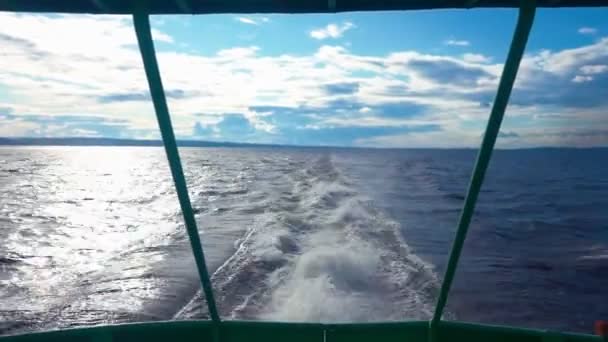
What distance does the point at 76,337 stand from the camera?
2.99 meters

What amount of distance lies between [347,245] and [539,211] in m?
17.4

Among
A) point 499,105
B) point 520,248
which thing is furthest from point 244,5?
point 520,248

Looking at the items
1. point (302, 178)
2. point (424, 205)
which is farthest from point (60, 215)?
point (424, 205)

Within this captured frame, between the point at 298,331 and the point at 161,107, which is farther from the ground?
the point at 161,107

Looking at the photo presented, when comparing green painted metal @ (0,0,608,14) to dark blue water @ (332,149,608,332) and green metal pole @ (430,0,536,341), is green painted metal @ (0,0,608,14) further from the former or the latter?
dark blue water @ (332,149,608,332)

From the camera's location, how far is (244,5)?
234cm

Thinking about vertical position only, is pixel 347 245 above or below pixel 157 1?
below

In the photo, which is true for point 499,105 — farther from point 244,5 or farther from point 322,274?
point 322,274

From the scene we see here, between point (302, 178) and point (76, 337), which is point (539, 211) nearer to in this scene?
point (302, 178)

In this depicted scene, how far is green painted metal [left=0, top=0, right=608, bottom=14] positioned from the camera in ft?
7.59

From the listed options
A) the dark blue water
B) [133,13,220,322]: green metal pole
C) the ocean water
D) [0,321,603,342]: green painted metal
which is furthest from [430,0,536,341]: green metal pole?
the dark blue water

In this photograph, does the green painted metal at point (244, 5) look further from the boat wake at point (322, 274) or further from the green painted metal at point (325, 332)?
the boat wake at point (322, 274)

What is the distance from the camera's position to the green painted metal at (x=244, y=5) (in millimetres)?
2314

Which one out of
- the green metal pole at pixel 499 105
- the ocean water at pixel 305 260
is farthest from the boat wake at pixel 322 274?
the green metal pole at pixel 499 105
